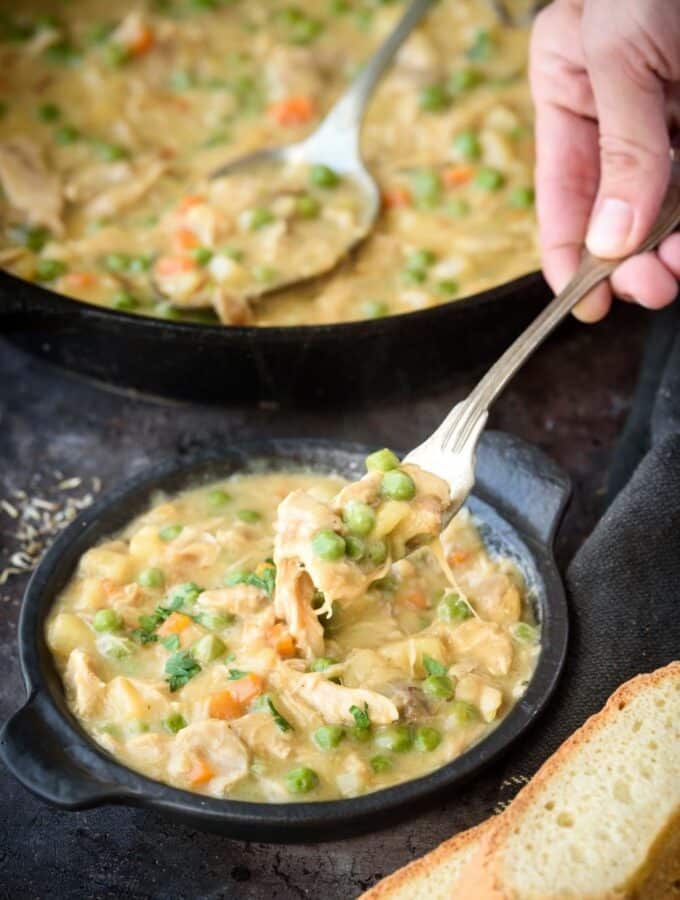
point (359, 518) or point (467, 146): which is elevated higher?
point (359, 518)

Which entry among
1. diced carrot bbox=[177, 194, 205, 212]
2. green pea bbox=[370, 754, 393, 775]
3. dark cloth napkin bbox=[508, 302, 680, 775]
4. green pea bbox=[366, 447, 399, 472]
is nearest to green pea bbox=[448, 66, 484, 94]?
diced carrot bbox=[177, 194, 205, 212]

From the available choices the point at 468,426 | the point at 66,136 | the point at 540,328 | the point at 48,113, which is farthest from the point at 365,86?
the point at 468,426

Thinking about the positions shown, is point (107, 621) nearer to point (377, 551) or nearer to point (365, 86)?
point (377, 551)

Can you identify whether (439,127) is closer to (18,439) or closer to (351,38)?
(351,38)

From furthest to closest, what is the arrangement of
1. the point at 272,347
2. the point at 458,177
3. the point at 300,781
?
1. the point at 458,177
2. the point at 272,347
3. the point at 300,781

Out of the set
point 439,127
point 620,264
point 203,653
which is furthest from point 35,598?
point 439,127

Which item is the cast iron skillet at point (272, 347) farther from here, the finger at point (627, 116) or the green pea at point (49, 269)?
the finger at point (627, 116)

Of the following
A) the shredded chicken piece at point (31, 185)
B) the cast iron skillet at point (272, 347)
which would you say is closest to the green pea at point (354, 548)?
the cast iron skillet at point (272, 347)

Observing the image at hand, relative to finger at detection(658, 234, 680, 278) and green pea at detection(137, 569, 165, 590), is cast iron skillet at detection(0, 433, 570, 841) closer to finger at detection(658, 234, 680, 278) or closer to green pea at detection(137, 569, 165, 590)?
green pea at detection(137, 569, 165, 590)
